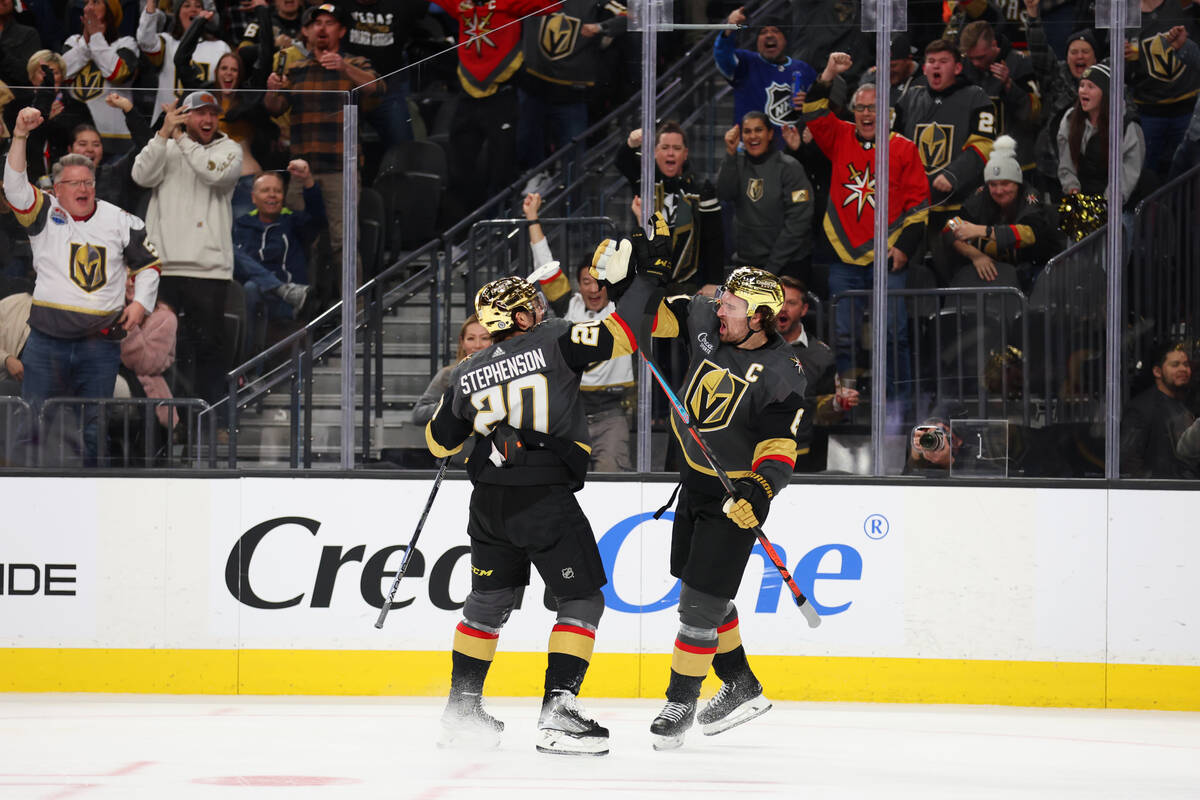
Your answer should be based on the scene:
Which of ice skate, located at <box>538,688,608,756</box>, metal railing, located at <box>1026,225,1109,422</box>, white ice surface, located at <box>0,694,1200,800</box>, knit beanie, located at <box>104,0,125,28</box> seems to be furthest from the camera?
knit beanie, located at <box>104,0,125,28</box>

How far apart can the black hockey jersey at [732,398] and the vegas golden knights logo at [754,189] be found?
1.22m

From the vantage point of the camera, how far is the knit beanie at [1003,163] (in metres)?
5.35

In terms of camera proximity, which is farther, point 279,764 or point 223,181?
point 223,181

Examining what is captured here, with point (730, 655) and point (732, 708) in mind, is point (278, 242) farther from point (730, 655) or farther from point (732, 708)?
point (732, 708)

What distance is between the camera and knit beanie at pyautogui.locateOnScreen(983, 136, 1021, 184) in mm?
5352

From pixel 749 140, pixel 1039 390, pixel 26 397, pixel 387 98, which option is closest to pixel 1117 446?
pixel 1039 390

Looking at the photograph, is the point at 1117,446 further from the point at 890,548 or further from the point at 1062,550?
the point at 890,548

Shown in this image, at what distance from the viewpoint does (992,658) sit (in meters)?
5.17

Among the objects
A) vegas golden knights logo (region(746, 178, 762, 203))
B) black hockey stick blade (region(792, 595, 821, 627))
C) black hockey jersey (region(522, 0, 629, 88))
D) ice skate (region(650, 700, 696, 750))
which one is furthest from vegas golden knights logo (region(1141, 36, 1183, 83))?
ice skate (region(650, 700, 696, 750))

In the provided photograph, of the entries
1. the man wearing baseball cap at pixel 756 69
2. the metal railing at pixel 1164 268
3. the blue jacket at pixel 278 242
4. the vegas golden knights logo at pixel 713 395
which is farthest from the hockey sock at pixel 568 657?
the metal railing at pixel 1164 268

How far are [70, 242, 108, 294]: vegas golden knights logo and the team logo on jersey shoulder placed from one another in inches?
103

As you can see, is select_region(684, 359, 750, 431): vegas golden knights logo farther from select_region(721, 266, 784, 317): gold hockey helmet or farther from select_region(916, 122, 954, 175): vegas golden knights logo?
select_region(916, 122, 954, 175): vegas golden knights logo

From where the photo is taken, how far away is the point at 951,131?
5.39m

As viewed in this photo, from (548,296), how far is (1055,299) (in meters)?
1.92
